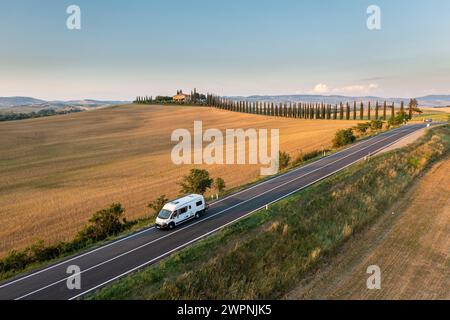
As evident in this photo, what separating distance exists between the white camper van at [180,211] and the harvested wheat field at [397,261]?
34.3ft

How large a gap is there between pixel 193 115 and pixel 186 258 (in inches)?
4822

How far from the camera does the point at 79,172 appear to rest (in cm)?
4959

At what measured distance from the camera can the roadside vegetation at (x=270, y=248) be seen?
13273 mm

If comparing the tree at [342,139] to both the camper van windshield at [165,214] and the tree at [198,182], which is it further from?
the camper van windshield at [165,214]

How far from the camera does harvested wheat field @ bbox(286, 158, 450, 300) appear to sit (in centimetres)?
1298

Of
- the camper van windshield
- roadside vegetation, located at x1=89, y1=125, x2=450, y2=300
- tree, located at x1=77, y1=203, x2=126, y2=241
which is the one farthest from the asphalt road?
tree, located at x1=77, y1=203, x2=126, y2=241

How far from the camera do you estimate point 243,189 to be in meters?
30.1

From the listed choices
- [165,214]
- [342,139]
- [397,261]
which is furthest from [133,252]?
[342,139]

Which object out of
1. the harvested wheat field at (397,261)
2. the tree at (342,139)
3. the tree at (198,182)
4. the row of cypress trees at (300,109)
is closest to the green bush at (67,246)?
the tree at (198,182)

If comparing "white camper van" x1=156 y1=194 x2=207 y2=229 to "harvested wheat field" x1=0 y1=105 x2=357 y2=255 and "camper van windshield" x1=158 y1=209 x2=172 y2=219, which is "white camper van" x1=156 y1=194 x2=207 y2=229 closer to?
"camper van windshield" x1=158 y1=209 x2=172 y2=219

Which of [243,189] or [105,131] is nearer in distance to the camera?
[243,189]
